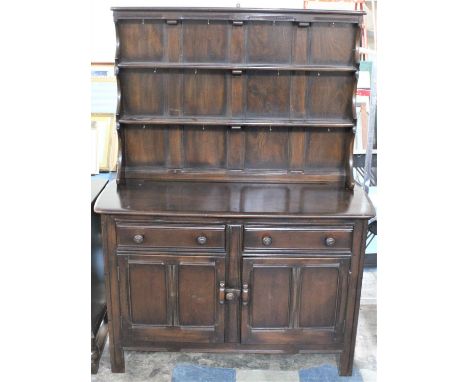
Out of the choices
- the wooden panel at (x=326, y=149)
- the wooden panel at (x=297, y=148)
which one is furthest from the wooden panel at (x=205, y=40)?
the wooden panel at (x=326, y=149)

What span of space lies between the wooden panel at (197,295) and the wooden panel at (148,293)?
9cm

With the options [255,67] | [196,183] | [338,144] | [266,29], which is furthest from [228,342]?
[266,29]

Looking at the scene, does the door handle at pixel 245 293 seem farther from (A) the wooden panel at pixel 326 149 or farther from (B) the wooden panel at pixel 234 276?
(A) the wooden panel at pixel 326 149

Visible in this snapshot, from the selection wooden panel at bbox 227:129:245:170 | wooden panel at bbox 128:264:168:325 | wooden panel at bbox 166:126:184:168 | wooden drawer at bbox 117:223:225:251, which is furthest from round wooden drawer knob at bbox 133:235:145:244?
wooden panel at bbox 227:129:245:170

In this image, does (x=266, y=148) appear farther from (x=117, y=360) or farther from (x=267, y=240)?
(x=117, y=360)

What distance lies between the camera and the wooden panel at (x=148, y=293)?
7.30ft

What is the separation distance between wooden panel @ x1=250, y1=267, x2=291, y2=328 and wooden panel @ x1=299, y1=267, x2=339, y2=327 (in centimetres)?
8

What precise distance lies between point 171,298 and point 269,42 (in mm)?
1345

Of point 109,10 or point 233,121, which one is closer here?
point 233,121

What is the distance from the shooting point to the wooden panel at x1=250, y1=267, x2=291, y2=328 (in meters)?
2.22

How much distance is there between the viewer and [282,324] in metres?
2.28

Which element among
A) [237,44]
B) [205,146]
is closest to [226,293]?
[205,146]

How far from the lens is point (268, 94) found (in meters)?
2.46
